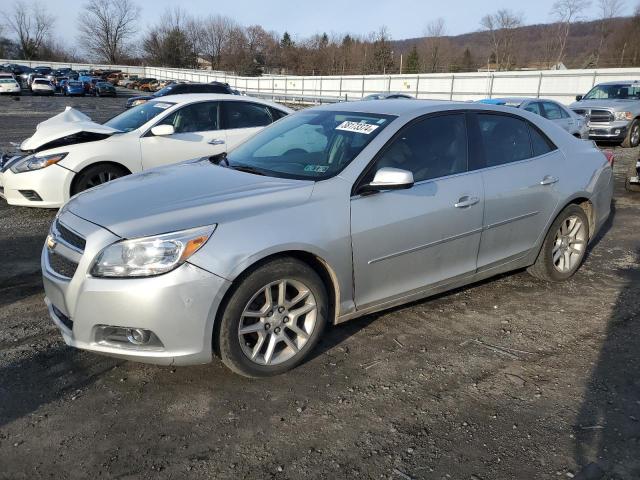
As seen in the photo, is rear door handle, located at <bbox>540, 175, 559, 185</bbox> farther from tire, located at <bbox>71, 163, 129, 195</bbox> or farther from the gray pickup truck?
the gray pickup truck

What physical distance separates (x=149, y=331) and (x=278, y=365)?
2.67 ft

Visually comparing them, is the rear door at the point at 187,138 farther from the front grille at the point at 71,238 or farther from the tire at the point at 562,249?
the tire at the point at 562,249

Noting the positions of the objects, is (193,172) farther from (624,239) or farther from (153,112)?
(624,239)

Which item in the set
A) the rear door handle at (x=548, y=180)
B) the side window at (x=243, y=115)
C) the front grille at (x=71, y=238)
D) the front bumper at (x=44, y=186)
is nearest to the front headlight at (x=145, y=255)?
the front grille at (x=71, y=238)

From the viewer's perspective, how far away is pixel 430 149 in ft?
12.9

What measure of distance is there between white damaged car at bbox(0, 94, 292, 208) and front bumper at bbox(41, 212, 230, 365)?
4.02 metres

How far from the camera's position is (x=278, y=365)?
130 inches

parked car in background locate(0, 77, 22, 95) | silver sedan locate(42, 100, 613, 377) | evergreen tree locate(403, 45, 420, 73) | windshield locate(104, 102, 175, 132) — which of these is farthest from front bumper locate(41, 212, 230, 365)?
evergreen tree locate(403, 45, 420, 73)

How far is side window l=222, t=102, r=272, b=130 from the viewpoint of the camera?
25.0ft

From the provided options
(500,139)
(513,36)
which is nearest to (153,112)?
(500,139)

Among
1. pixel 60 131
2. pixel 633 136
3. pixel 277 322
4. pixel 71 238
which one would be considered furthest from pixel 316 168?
pixel 633 136

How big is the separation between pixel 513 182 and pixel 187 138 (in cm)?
458

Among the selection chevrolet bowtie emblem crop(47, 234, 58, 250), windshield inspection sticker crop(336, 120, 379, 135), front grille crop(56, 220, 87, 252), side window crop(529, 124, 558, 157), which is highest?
windshield inspection sticker crop(336, 120, 379, 135)

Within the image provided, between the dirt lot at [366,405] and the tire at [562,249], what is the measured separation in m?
0.58
